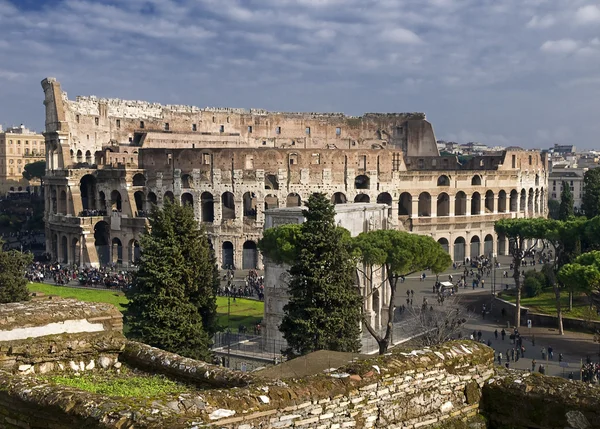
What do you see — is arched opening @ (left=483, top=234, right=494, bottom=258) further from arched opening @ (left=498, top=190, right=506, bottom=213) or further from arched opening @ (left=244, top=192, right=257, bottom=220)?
arched opening @ (left=244, top=192, right=257, bottom=220)

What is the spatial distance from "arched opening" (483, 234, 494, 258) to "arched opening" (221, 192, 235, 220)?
18.5m

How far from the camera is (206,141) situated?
55406 millimetres

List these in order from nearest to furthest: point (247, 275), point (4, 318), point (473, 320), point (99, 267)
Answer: point (4, 318) → point (473, 320) → point (247, 275) → point (99, 267)

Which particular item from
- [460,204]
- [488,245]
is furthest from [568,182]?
[460,204]

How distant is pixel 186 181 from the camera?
4575cm

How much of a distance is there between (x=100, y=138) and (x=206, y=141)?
846 centimetres

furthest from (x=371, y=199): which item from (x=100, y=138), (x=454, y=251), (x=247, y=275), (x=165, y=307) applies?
(x=165, y=307)

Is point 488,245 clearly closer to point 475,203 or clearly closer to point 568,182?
point 475,203

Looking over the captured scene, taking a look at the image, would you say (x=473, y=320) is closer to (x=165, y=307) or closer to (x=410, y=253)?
(x=410, y=253)

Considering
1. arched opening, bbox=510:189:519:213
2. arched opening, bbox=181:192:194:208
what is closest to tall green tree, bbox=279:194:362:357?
arched opening, bbox=181:192:194:208

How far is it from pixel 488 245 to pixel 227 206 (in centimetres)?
1936

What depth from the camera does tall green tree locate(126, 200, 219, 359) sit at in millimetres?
18734

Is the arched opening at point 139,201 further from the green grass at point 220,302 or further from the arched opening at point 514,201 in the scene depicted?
the arched opening at point 514,201

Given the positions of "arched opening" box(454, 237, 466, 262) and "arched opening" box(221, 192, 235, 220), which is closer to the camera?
"arched opening" box(221, 192, 235, 220)
